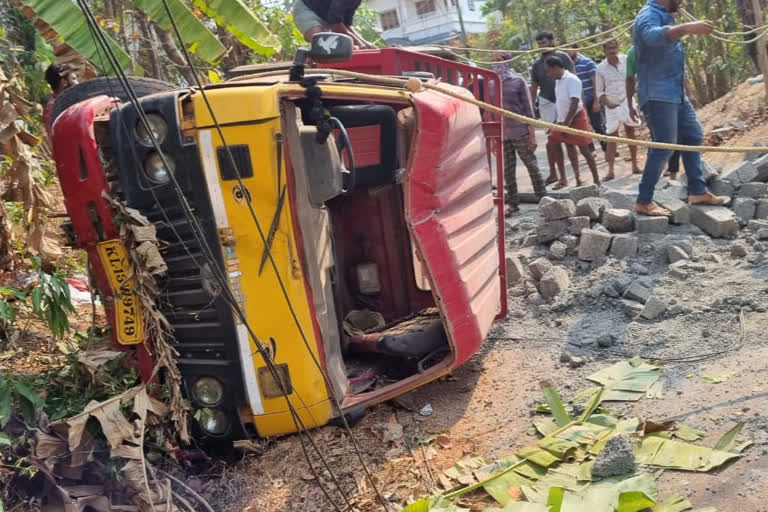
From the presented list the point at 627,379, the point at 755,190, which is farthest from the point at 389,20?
the point at 627,379

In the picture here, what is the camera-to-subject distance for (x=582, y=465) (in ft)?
11.0

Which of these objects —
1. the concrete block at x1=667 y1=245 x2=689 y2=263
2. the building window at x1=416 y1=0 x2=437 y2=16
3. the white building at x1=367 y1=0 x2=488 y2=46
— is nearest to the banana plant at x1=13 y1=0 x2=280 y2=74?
the concrete block at x1=667 y1=245 x2=689 y2=263

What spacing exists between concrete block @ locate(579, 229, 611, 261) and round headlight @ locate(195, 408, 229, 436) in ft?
11.4

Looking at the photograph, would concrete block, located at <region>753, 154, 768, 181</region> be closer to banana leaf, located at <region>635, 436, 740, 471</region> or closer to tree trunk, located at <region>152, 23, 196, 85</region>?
banana leaf, located at <region>635, 436, 740, 471</region>

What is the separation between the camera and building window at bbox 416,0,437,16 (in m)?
45.9

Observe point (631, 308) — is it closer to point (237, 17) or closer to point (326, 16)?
point (326, 16)

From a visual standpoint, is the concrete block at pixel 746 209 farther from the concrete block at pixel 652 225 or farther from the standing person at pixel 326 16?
the standing person at pixel 326 16

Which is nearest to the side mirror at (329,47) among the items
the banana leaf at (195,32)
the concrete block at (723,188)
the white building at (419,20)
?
the banana leaf at (195,32)

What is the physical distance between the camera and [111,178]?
357cm

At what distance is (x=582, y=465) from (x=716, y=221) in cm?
361

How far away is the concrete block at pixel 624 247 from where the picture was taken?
239 inches

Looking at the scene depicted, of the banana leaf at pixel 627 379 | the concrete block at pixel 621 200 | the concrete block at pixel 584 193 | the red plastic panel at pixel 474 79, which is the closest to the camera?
the banana leaf at pixel 627 379

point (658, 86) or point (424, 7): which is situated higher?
point (658, 86)

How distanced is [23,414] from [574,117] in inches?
284
